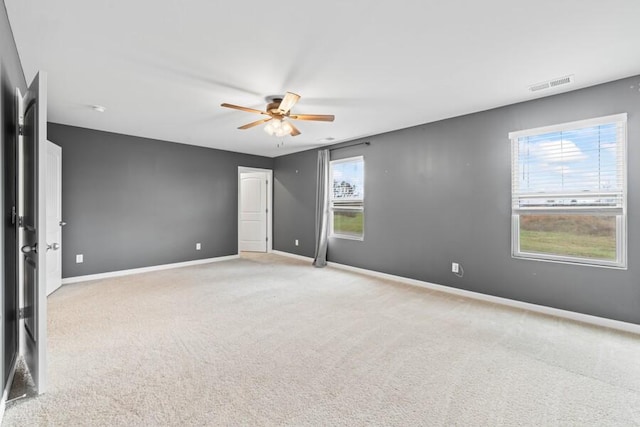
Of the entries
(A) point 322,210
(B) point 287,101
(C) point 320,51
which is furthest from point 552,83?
(A) point 322,210

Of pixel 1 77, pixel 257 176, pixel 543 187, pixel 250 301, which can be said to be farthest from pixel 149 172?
pixel 543 187

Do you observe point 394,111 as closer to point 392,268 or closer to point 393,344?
point 392,268

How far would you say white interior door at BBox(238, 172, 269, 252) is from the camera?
7211mm

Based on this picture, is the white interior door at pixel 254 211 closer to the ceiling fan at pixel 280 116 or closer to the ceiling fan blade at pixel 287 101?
the ceiling fan at pixel 280 116

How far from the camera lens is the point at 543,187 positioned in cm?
329

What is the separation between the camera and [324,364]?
7.23ft

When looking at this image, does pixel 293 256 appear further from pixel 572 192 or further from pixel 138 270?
pixel 572 192

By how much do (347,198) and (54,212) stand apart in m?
4.35

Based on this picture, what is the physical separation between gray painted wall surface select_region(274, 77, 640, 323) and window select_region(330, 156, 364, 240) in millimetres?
172

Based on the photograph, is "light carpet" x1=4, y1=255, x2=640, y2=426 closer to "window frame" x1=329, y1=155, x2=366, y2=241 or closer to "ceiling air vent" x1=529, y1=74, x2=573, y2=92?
"window frame" x1=329, y1=155, x2=366, y2=241

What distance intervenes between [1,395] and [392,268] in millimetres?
4269

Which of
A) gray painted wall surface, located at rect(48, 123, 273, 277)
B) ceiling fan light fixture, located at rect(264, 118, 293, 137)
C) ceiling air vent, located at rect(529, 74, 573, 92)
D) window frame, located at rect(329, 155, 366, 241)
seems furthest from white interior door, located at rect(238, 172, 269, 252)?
ceiling air vent, located at rect(529, 74, 573, 92)

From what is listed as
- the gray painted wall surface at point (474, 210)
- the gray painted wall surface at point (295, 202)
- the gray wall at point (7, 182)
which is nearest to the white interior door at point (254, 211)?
the gray painted wall surface at point (295, 202)

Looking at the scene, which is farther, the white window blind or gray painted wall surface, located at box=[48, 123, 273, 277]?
gray painted wall surface, located at box=[48, 123, 273, 277]
